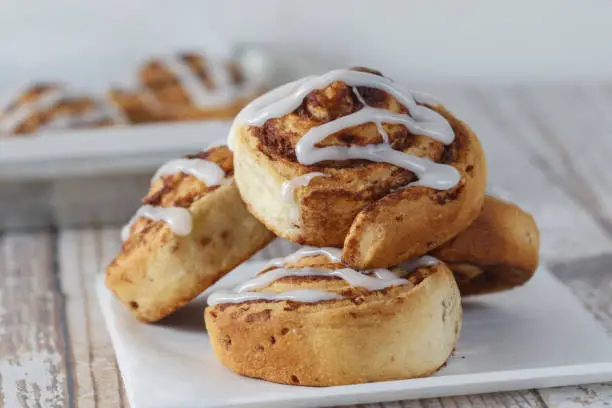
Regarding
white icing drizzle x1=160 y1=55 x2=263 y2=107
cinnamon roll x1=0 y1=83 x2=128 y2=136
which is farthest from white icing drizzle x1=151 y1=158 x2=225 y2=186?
white icing drizzle x1=160 y1=55 x2=263 y2=107

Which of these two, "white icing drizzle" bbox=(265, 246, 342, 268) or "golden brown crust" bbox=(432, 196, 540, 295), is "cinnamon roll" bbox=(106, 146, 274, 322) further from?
"golden brown crust" bbox=(432, 196, 540, 295)

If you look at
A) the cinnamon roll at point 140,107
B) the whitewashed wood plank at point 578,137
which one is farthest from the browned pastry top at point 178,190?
the cinnamon roll at point 140,107

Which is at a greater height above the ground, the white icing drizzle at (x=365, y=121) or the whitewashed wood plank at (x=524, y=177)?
the white icing drizzle at (x=365, y=121)

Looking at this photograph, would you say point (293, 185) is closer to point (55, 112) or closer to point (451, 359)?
point (451, 359)

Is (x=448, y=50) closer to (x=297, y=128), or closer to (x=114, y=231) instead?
(x=114, y=231)

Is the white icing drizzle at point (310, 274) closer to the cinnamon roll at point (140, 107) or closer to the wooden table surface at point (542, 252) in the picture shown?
the wooden table surface at point (542, 252)

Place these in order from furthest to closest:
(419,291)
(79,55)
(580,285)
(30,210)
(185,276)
A: (79,55)
(30,210)
(580,285)
(185,276)
(419,291)

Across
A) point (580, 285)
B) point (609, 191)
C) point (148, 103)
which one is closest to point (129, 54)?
point (148, 103)
